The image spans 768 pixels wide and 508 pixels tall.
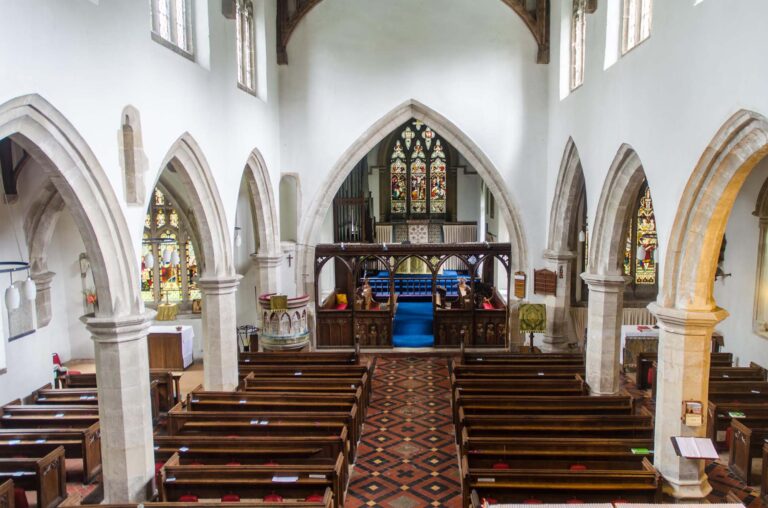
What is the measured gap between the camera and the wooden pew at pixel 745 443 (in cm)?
746

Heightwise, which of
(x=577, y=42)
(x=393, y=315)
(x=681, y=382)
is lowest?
(x=393, y=315)

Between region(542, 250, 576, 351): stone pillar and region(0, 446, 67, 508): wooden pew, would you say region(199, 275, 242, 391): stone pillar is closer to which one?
region(0, 446, 67, 508): wooden pew

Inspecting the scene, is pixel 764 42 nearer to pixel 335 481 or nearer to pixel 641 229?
pixel 335 481

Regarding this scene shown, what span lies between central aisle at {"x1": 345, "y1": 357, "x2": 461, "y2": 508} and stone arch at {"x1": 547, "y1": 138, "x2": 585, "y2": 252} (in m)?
4.03

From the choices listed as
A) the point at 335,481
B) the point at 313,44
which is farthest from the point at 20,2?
the point at 313,44

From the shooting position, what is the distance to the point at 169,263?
584 inches

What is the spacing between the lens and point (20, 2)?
16.5ft

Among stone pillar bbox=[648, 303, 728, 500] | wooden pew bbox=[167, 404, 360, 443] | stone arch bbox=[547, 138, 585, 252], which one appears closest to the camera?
stone pillar bbox=[648, 303, 728, 500]

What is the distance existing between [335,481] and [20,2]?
5.43 meters

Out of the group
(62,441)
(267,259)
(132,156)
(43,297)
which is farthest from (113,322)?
(43,297)

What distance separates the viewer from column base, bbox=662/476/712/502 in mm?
6816

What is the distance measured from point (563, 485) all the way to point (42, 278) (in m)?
11.3

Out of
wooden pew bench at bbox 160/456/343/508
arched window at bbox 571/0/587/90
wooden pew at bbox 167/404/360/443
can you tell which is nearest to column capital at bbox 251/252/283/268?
wooden pew at bbox 167/404/360/443

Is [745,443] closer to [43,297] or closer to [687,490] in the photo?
[687,490]
